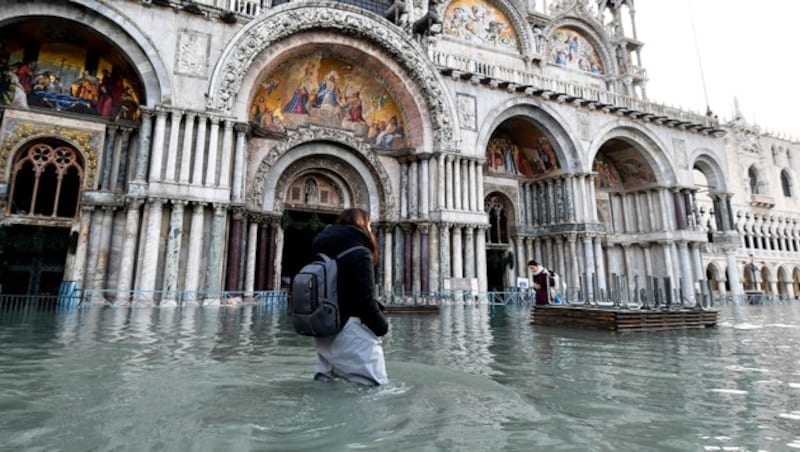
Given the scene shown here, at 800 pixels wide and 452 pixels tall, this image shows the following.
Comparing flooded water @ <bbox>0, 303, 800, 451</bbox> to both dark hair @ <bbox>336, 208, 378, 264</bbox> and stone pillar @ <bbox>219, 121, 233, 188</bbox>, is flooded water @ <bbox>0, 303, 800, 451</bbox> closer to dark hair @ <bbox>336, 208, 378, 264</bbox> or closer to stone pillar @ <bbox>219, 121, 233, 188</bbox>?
dark hair @ <bbox>336, 208, 378, 264</bbox>

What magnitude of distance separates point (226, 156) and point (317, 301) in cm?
1300

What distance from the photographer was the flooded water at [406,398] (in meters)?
2.14

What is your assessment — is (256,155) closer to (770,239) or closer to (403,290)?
(403,290)

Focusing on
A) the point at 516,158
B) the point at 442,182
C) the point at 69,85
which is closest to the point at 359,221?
the point at 442,182

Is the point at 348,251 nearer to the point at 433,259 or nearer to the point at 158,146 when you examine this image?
the point at 158,146

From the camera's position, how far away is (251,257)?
15875 millimetres

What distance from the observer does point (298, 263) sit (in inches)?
771

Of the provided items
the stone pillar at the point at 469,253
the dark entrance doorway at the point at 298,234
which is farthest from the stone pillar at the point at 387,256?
the stone pillar at the point at 469,253

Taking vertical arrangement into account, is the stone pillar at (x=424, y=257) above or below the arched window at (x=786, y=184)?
below

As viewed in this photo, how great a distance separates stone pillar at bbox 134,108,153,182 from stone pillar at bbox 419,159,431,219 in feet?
33.1

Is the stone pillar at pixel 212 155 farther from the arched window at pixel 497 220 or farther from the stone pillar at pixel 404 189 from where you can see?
the arched window at pixel 497 220

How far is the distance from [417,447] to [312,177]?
1719 centimetres

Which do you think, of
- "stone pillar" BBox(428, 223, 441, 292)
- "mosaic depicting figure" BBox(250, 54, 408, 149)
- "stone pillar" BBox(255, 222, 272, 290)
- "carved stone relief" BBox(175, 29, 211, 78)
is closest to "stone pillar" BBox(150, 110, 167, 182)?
"carved stone relief" BBox(175, 29, 211, 78)

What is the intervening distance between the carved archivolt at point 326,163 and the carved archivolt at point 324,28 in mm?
2608
